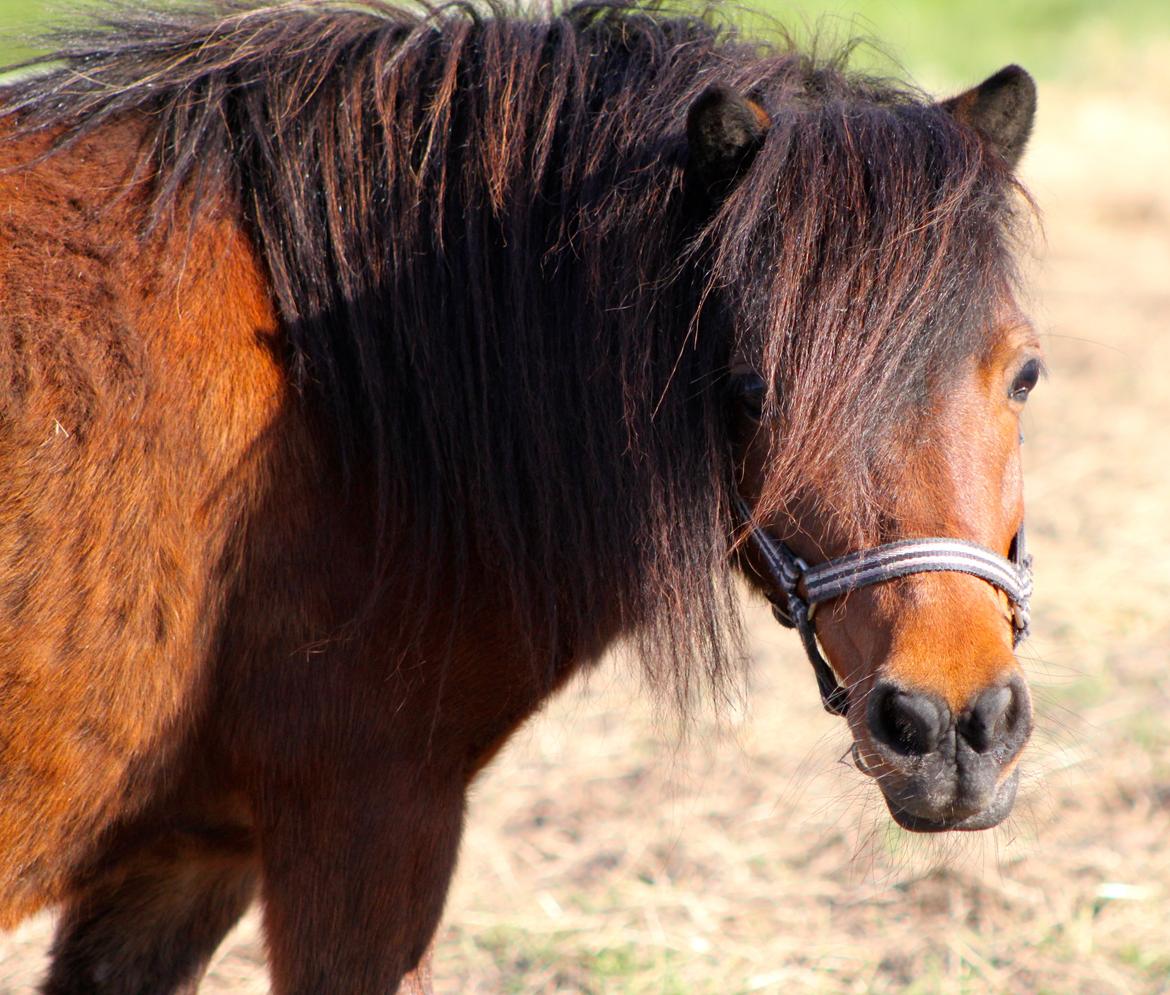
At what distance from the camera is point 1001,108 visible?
2.05 m

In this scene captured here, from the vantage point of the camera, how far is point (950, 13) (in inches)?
663

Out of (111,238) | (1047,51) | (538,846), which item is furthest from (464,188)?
(1047,51)

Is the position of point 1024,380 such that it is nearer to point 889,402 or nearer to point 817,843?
point 889,402

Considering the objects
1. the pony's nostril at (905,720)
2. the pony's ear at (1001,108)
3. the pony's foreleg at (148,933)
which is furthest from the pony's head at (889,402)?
the pony's foreleg at (148,933)

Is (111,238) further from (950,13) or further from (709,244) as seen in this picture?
(950,13)

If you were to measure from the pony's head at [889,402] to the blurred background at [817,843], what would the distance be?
0.33m

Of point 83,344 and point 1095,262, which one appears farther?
point 1095,262

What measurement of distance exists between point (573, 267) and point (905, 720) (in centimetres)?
85

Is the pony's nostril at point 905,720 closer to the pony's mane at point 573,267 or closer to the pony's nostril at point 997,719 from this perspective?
the pony's nostril at point 997,719

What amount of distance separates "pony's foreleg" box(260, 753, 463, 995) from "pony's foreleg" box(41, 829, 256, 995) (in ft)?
1.24

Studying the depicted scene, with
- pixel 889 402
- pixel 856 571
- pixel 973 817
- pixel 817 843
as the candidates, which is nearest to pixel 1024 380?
pixel 889 402

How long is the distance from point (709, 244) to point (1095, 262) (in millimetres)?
8332

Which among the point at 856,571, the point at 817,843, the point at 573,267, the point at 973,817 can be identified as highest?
the point at 573,267

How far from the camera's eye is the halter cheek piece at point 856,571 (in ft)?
5.54
